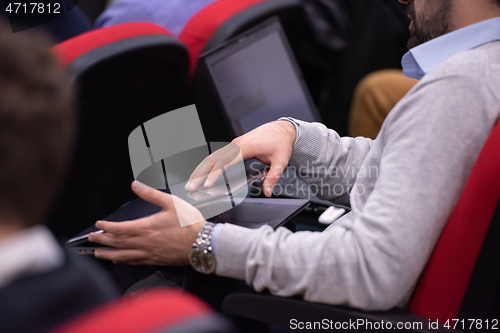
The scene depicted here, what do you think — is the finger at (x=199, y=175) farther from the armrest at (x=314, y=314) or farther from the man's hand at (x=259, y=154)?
the armrest at (x=314, y=314)

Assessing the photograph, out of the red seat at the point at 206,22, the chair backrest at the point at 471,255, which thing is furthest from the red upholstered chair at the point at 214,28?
the chair backrest at the point at 471,255

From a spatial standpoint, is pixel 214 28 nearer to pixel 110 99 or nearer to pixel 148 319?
pixel 110 99

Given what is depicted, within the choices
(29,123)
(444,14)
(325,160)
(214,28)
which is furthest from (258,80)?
(29,123)

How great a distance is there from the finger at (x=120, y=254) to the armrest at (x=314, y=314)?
0.19m

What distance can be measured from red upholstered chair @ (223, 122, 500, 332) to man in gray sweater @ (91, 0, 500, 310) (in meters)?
0.02

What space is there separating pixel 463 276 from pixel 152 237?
1.81 ft

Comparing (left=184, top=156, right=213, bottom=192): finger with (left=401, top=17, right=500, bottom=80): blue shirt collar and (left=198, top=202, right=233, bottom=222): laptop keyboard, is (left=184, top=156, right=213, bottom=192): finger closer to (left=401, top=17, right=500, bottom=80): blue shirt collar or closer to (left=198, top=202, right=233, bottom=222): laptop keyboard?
(left=198, top=202, right=233, bottom=222): laptop keyboard

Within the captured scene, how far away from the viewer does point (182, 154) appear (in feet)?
3.96

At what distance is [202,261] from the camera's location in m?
0.87

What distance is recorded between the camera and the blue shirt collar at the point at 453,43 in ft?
2.75

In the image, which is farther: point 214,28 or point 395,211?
point 214,28

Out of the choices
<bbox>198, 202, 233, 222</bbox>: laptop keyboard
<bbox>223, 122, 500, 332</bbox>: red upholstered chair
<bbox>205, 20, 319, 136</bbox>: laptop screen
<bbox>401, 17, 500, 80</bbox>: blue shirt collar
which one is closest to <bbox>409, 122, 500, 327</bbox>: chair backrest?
<bbox>223, 122, 500, 332</bbox>: red upholstered chair

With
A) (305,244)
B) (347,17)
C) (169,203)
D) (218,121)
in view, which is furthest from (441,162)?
(347,17)

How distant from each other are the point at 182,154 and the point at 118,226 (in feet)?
1.23
